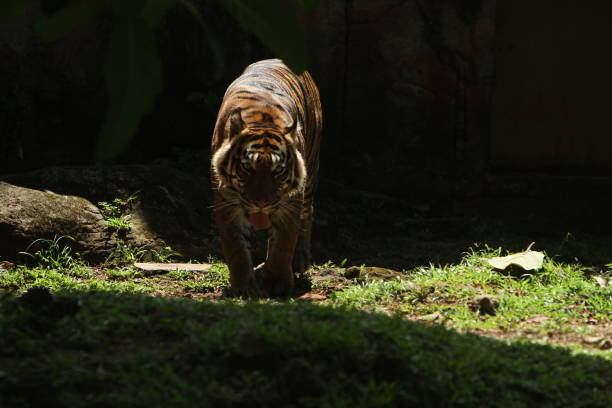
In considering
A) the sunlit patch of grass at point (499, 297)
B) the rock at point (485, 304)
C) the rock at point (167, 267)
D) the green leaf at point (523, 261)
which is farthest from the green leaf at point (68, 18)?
the green leaf at point (523, 261)

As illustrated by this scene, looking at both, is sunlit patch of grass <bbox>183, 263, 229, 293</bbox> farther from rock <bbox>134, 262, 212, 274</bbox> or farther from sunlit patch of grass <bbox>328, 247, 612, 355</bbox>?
sunlit patch of grass <bbox>328, 247, 612, 355</bbox>

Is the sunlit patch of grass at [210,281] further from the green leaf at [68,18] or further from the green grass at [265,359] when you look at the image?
the green leaf at [68,18]

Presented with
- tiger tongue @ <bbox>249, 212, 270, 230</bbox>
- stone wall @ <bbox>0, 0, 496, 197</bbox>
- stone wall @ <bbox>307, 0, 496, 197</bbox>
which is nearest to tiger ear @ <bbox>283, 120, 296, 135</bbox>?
tiger tongue @ <bbox>249, 212, 270, 230</bbox>

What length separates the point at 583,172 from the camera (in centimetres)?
832

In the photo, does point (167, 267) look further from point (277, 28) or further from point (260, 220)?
point (277, 28)

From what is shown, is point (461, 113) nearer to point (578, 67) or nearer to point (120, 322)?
point (578, 67)

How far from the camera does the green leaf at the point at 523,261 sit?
16.4ft

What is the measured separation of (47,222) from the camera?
5457 millimetres

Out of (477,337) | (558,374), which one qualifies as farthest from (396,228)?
(558,374)

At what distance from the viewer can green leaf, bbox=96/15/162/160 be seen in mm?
1271

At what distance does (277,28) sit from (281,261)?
351 centimetres

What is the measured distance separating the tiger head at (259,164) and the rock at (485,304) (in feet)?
4.43

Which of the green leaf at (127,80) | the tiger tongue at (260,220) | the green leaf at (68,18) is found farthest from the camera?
the tiger tongue at (260,220)

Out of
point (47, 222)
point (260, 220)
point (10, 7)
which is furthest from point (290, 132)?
point (10, 7)
